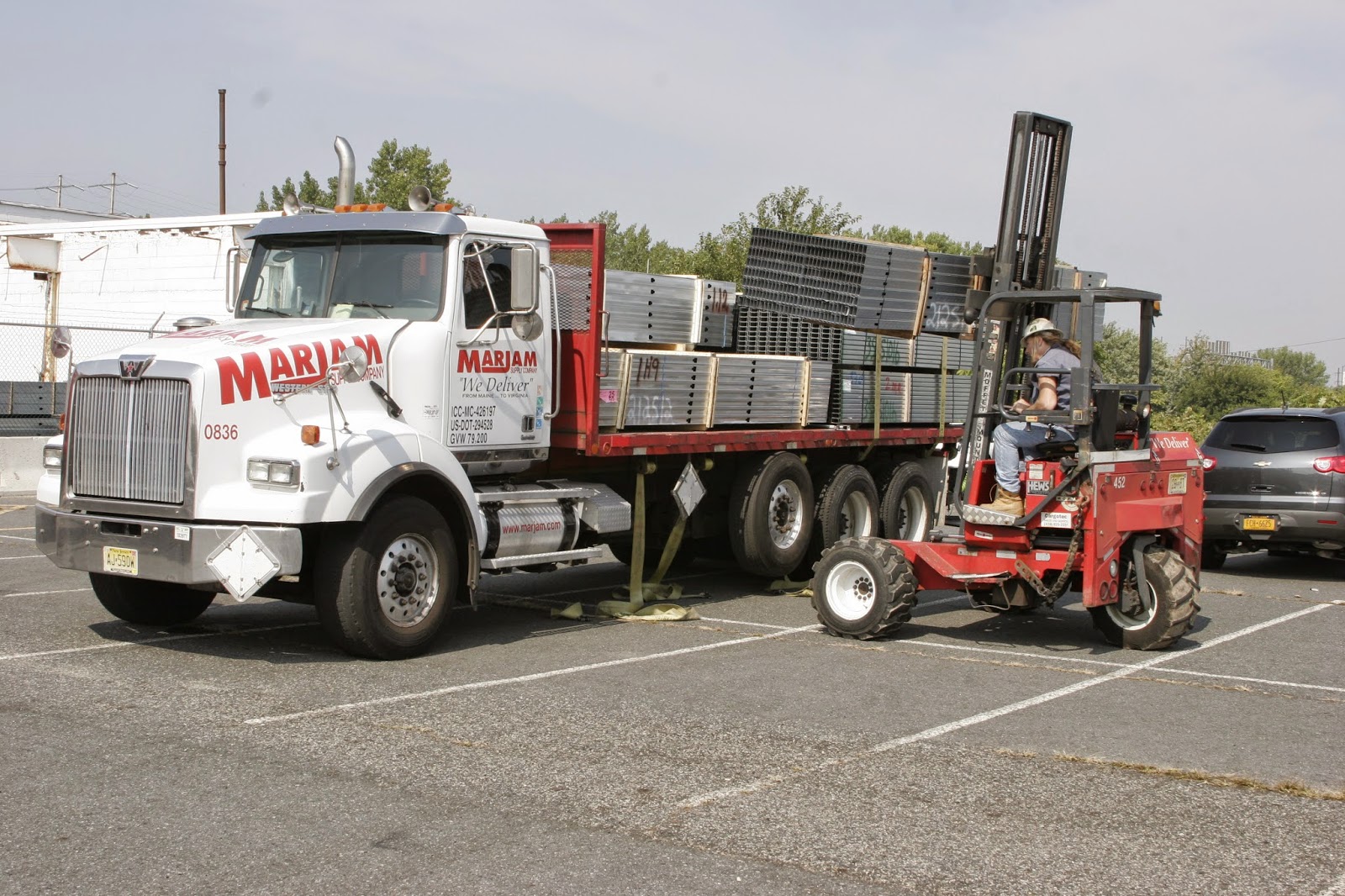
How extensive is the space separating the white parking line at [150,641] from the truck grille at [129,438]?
100 cm

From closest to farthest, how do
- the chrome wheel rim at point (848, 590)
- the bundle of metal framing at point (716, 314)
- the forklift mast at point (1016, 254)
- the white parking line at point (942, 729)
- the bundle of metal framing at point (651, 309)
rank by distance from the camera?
the white parking line at point (942, 729) → the chrome wheel rim at point (848, 590) → the forklift mast at point (1016, 254) → the bundle of metal framing at point (651, 309) → the bundle of metal framing at point (716, 314)

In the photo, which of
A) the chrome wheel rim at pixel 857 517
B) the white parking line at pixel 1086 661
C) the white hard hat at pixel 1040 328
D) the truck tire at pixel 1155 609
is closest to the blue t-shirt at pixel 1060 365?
the white hard hat at pixel 1040 328

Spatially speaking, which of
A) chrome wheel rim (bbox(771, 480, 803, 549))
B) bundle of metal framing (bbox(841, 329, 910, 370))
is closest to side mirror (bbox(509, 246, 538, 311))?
chrome wheel rim (bbox(771, 480, 803, 549))

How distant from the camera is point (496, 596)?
38.5ft

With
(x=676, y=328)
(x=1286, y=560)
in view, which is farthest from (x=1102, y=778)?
(x=1286, y=560)

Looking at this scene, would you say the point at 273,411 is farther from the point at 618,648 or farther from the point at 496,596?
the point at 496,596

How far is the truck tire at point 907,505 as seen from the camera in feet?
46.0

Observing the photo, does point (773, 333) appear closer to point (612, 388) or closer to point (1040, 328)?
point (612, 388)

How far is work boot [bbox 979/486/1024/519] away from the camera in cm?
A: 961

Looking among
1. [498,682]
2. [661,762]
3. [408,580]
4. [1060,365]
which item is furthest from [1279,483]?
[661,762]

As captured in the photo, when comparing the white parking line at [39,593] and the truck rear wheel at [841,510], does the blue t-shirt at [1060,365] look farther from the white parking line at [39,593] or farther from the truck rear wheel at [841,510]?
the white parking line at [39,593]

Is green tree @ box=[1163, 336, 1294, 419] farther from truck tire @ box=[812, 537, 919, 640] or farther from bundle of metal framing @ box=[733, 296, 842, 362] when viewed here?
truck tire @ box=[812, 537, 919, 640]

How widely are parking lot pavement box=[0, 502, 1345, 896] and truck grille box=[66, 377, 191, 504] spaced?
1.06 metres

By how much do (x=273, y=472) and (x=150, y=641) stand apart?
186cm
